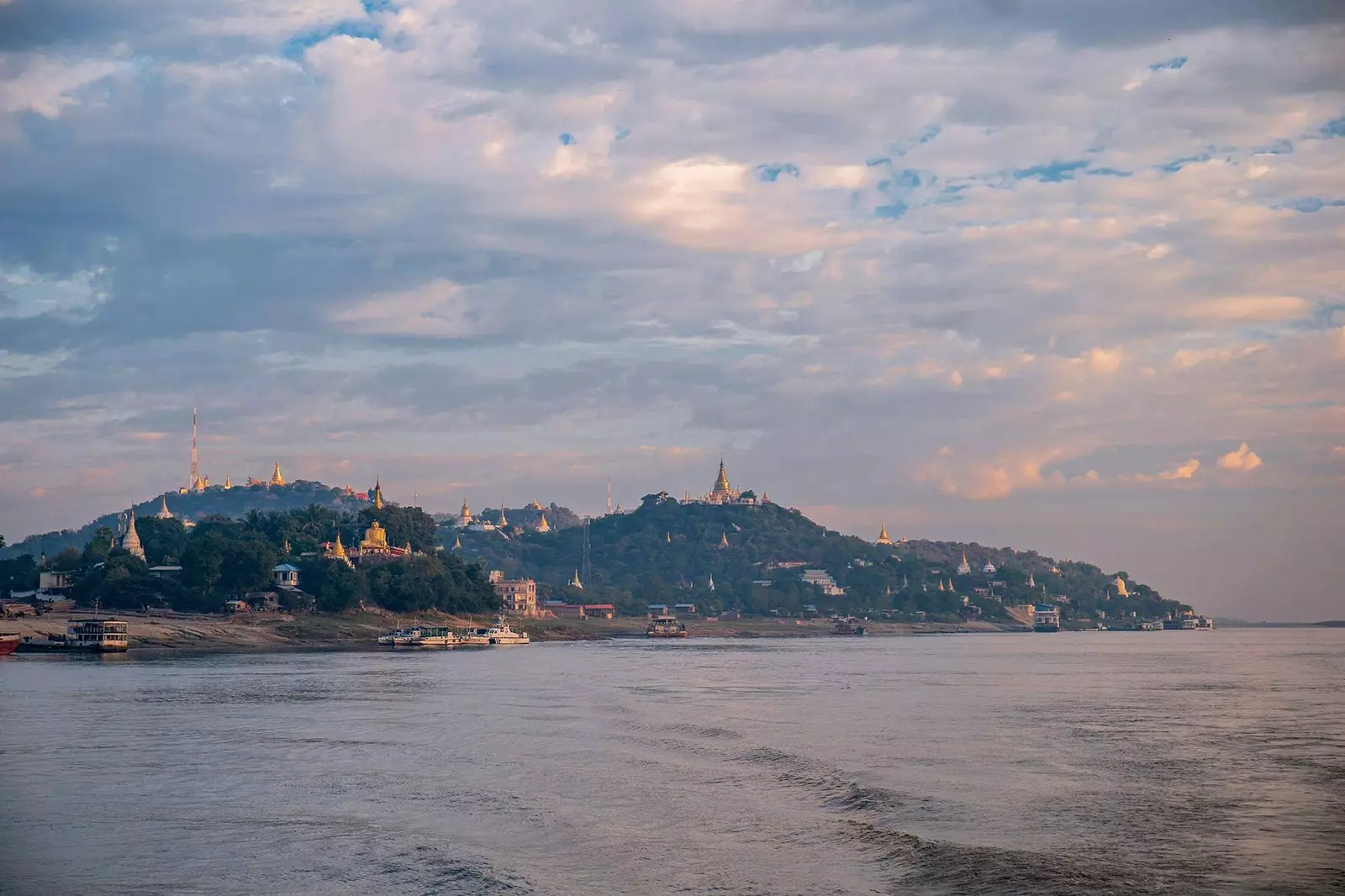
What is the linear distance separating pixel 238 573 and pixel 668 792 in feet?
418

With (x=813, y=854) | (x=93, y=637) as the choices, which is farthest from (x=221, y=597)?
(x=813, y=854)

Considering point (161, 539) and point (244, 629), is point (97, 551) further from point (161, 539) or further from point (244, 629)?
point (244, 629)

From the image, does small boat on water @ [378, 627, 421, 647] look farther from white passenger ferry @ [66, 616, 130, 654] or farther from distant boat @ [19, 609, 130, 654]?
distant boat @ [19, 609, 130, 654]

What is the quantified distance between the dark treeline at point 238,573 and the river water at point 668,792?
Result: 3185 inches

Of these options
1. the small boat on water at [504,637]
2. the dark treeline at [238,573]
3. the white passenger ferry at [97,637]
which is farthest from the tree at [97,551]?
the small boat on water at [504,637]

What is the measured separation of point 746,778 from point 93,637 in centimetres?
9284

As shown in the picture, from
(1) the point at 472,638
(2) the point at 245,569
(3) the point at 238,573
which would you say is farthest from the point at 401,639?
(3) the point at 238,573

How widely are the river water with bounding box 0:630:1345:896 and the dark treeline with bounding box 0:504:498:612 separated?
80.9 meters

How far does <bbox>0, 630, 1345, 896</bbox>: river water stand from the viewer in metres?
26.9

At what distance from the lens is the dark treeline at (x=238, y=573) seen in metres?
153

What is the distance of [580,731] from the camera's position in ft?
176

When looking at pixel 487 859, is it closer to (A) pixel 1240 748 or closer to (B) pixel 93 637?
(A) pixel 1240 748

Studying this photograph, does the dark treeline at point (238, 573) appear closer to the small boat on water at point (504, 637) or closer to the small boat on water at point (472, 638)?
the small boat on water at point (472, 638)

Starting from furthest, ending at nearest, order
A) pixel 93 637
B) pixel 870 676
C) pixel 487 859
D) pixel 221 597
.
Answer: pixel 221 597
pixel 93 637
pixel 870 676
pixel 487 859
